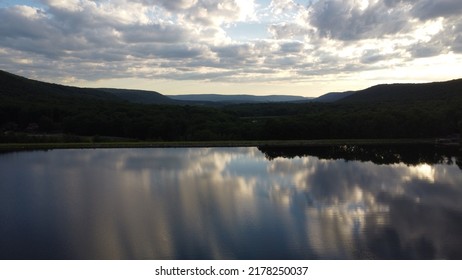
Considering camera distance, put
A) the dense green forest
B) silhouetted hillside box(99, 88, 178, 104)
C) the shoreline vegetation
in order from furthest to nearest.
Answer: silhouetted hillside box(99, 88, 178, 104) < the dense green forest < the shoreline vegetation

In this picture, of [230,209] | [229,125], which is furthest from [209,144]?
[230,209]

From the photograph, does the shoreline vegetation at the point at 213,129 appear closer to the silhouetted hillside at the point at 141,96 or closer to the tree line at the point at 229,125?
the tree line at the point at 229,125

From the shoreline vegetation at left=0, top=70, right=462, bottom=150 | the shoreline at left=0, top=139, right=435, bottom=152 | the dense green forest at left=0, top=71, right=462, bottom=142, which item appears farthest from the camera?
the dense green forest at left=0, top=71, right=462, bottom=142

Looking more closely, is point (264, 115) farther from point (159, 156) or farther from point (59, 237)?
point (59, 237)

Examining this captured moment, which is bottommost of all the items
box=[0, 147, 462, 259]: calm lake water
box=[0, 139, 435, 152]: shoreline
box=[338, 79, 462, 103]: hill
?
box=[0, 139, 435, 152]: shoreline

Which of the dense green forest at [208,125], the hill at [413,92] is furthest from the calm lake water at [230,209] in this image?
the hill at [413,92]

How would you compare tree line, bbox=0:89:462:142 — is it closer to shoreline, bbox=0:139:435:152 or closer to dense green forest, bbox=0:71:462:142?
dense green forest, bbox=0:71:462:142

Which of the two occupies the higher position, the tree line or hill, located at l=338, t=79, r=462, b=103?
hill, located at l=338, t=79, r=462, b=103

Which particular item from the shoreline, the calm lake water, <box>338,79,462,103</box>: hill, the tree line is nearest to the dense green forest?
the tree line

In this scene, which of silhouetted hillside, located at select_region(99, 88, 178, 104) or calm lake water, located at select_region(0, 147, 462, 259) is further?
silhouetted hillside, located at select_region(99, 88, 178, 104)
